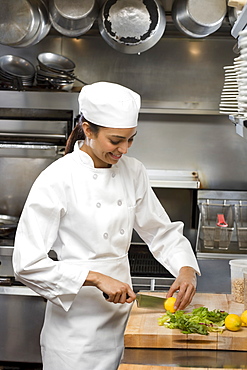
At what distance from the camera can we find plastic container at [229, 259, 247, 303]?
2041mm

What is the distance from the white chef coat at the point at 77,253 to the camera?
5.92 feet

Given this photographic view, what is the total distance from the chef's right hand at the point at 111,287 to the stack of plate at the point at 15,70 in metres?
1.98

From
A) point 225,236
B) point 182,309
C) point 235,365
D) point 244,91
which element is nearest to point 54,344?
point 182,309

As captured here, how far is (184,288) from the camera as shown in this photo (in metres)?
1.90

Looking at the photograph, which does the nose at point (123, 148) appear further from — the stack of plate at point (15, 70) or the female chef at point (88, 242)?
the stack of plate at point (15, 70)

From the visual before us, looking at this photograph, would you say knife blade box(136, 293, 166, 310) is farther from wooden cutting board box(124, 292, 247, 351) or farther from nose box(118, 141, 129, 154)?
nose box(118, 141, 129, 154)

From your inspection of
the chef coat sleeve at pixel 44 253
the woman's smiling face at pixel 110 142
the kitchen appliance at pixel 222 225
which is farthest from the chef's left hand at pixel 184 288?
the kitchen appliance at pixel 222 225

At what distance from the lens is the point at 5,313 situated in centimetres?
321

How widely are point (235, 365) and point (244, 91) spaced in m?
0.76

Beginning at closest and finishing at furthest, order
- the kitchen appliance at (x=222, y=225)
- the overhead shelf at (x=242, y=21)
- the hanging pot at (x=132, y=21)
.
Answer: the overhead shelf at (x=242, y=21)
the kitchen appliance at (x=222, y=225)
the hanging pot at (x=132, y=21)

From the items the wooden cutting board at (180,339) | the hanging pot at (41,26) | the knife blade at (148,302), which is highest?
the hanging pot at (41,26)

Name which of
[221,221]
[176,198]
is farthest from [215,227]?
[176,198]

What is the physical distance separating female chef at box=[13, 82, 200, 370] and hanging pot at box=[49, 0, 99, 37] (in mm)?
1538

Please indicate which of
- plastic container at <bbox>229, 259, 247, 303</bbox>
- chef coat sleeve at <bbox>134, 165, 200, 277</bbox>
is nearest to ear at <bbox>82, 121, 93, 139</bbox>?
chef coat sleeve at <bbox>134, 165, 200, 277</bbox>
